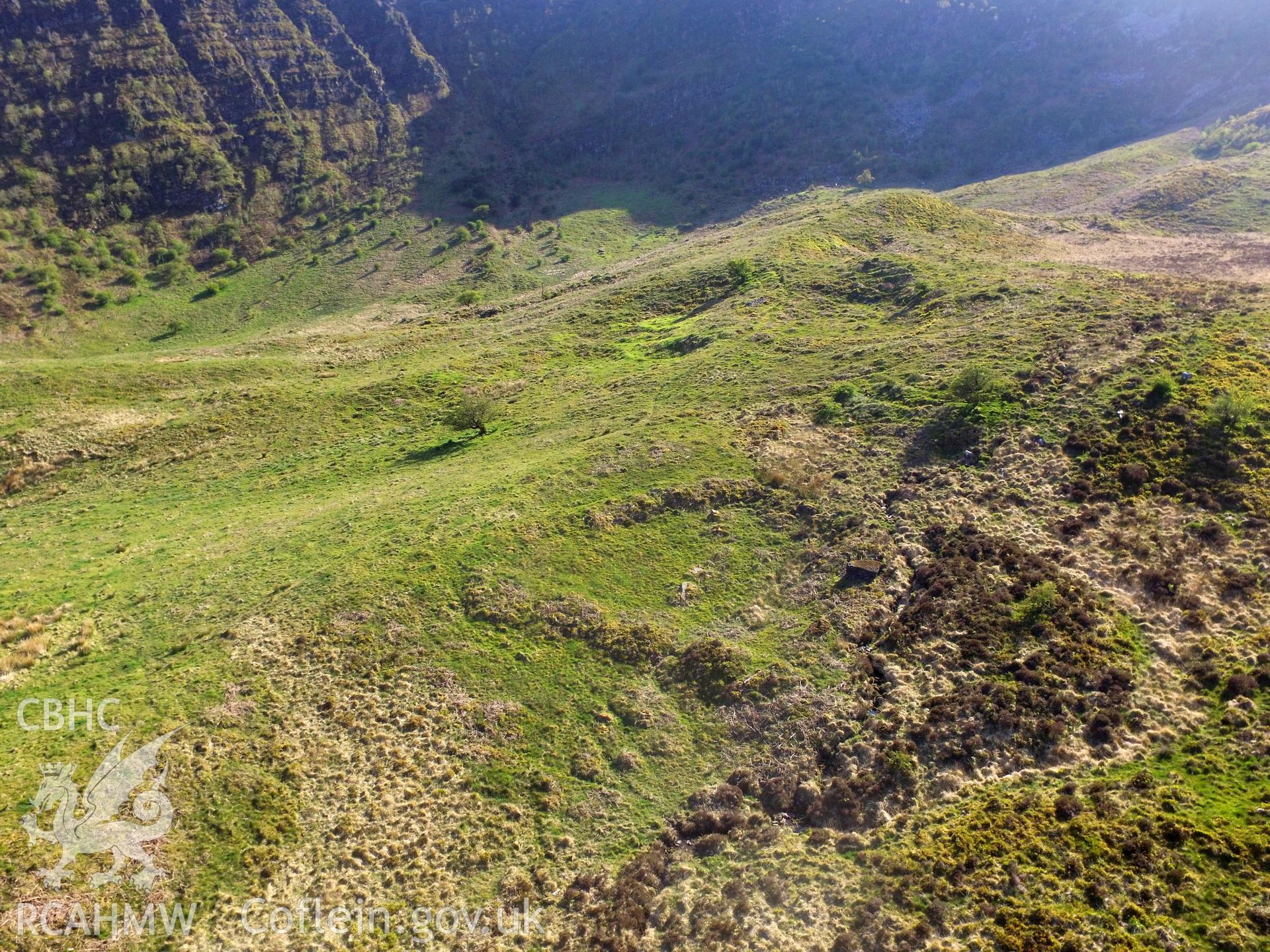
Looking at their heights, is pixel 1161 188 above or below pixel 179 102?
below

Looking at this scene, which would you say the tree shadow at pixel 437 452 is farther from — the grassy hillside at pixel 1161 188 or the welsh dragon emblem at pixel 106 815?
the grassy hillside at pixel 1161 188

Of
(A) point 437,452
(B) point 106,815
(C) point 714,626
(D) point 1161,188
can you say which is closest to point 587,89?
(D) point 1161,188

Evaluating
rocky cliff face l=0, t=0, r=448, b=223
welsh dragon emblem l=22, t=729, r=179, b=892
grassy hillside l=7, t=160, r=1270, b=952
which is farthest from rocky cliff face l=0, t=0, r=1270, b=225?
welsh dragon emblem l=22, t=729, r=179, b=892

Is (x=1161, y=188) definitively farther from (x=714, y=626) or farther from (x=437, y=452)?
(x=437, y=452)

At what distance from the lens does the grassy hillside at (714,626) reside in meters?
17.6

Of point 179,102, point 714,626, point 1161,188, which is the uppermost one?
point 179,102

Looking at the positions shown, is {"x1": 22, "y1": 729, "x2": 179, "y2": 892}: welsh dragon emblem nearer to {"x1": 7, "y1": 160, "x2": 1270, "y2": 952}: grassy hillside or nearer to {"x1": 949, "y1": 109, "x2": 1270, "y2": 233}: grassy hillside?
{"x1": 7, "y1": 160, "x2": 1270, "y2": 952}: grassy hillside

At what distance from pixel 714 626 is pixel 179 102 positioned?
117 meters

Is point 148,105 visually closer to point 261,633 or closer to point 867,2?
point 261,633

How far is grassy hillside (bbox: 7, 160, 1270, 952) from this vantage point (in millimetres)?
17641

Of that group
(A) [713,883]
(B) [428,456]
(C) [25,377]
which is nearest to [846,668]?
(A) [713,883]

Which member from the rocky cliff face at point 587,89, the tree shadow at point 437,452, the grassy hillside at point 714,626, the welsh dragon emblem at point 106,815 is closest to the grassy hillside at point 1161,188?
the rocky cliff face at point 587,89

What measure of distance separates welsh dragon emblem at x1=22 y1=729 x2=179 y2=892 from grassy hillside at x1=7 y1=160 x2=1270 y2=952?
1.32 feet

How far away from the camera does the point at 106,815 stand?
18219 mm
